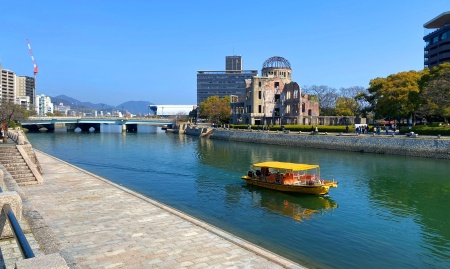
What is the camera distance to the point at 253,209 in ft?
76.3

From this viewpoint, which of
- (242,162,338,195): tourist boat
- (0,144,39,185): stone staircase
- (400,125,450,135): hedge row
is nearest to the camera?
(0,144,39,185): stone staircase

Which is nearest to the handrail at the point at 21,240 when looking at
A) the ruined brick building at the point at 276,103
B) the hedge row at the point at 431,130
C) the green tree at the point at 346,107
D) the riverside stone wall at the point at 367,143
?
the riverside stone wall at the point at 367,143

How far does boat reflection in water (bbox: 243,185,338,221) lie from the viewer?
22531 millimetres

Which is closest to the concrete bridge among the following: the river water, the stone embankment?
the stone embankment

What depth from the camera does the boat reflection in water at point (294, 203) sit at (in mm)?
22531

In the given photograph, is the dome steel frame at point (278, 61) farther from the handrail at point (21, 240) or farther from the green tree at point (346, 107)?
the handrail at point (21, 240)

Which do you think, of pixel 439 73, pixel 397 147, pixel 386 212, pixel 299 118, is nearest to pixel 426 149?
pixel 397 147

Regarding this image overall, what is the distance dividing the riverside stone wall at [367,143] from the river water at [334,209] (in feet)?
18.0

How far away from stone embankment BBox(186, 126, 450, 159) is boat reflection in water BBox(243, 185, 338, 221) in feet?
101

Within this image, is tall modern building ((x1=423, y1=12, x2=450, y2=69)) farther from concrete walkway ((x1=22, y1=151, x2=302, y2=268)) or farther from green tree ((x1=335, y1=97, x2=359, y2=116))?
concrete walkway ((x1=22, y1=151, x2=302, y2=268))

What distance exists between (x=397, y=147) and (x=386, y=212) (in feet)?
111

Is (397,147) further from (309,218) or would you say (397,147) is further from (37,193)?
(37,193)

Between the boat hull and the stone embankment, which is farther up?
the stone embankment

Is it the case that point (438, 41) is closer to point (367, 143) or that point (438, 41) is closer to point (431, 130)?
point (431, 130)
